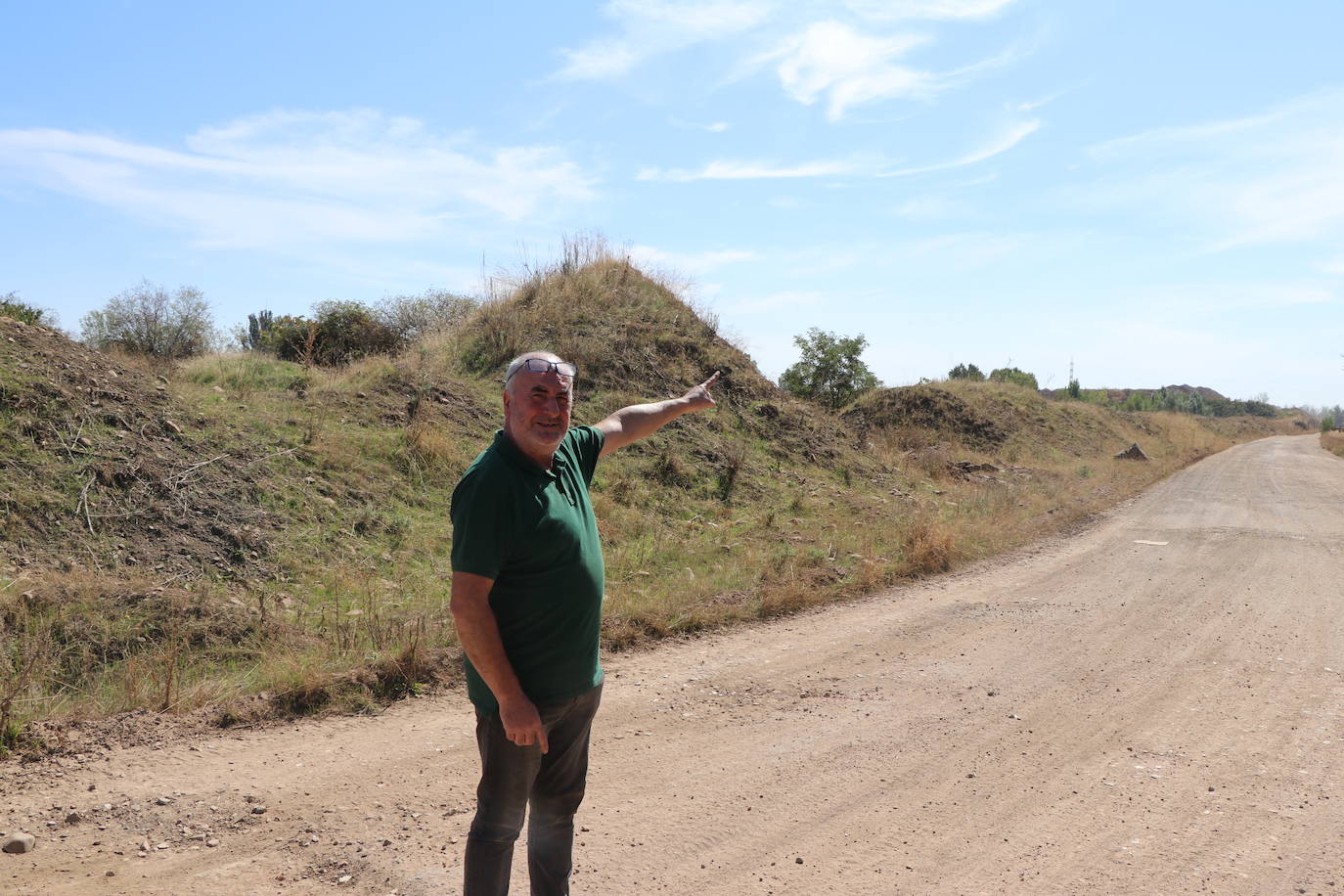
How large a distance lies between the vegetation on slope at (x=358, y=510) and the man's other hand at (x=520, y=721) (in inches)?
129

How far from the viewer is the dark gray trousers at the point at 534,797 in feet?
8.71

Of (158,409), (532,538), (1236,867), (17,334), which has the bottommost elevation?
(1236,867)

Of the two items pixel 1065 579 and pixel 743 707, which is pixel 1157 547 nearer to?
pixel 1065 579

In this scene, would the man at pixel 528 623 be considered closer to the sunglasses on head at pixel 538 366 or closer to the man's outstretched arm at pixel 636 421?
the sunglasses on head at pixel 538 366

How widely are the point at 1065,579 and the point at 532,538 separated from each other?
8568 millimetres

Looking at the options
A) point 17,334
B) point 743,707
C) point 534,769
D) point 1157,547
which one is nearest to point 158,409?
point 17,334

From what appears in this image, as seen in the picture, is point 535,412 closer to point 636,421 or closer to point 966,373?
point 636,421

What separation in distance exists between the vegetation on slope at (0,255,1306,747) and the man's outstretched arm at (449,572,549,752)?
328 centimetres

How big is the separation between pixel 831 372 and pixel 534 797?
26.7 metres

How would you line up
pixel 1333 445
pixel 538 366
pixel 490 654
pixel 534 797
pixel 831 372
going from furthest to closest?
pixel 1333 445
pixel 831 372
pixel 534 797
pixel 538 366
pixel 490 654

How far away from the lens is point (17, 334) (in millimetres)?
9047

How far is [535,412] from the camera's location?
8.85 feet

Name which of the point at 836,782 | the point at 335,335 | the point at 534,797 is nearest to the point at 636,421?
the point at 534,797

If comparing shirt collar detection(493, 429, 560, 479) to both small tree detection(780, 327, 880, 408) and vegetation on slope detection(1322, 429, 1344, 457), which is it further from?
vegetation on slope detection(1322, 429, 1344, 457)
